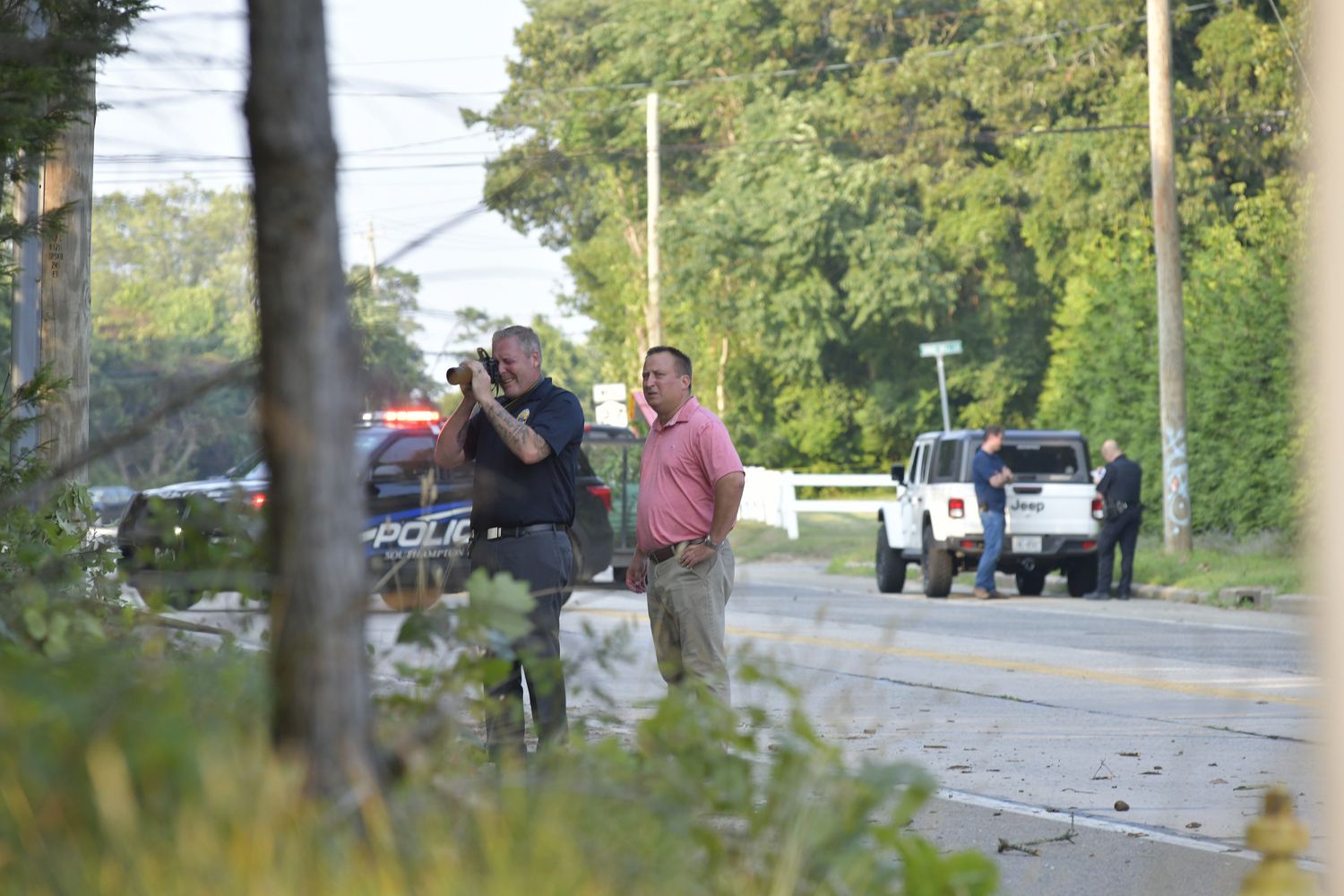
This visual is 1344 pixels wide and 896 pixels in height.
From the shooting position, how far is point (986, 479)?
16.8 m

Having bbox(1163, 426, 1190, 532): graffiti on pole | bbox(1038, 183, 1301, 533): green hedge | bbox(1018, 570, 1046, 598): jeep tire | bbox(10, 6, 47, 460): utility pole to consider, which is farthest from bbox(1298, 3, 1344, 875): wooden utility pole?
bbox(1163, 426, 1190, 532): graffiti on pole

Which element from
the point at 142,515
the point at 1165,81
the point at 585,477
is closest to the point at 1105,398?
the point at 1165,81

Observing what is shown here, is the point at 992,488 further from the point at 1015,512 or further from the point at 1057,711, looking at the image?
the point at 1057,711

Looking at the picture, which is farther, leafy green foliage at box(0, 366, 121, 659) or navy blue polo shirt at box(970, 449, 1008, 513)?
navy blue polo shirt at box(970, 449, 1008, 513)

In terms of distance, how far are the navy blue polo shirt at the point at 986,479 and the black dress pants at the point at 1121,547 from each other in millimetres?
1365

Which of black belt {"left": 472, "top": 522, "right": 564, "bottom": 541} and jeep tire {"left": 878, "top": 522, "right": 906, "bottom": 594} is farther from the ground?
black belt {"left": 472, "top": 522, "right": 564, "bottom": 541}

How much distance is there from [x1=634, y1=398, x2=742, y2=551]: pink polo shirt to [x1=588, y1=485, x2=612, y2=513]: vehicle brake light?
31.0 ft

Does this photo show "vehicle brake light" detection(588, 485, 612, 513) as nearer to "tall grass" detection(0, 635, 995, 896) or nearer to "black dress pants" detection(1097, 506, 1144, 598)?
"black dress pants" detection(1097, 506, 1144, 598)

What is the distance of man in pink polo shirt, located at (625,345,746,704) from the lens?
6.21m

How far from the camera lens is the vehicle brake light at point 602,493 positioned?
15883 mm

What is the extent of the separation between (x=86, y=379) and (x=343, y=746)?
8.64m

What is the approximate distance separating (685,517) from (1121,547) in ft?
39.1

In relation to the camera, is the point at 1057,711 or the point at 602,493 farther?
the point at 602,493

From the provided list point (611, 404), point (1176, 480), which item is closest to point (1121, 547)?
point (1176, 480)
